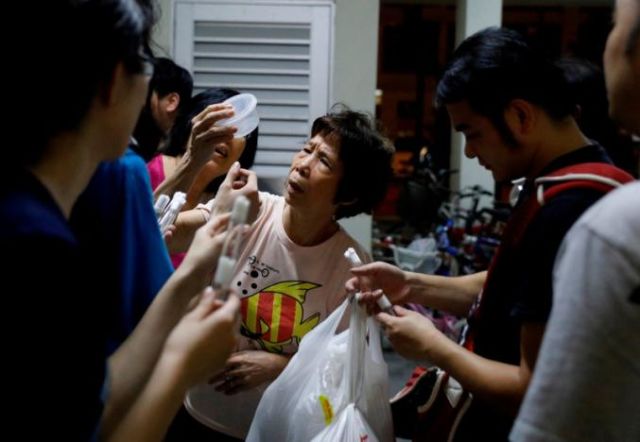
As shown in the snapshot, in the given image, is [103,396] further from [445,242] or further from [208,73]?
[445,242]

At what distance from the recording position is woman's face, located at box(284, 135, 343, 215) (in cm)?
199

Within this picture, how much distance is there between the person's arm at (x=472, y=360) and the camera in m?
1.16

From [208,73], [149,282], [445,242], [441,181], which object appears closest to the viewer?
[149,282]

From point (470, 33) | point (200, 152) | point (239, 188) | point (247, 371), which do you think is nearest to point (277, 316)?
point (247, 371)

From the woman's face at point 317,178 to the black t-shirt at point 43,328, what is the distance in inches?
44.9

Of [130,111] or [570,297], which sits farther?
[130,111]

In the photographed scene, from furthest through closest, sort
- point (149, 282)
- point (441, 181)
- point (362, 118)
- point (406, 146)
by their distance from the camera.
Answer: point (406, 146) < point (441, 181) < point (362, 118) < point (149, 282)

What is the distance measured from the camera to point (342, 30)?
433 cm

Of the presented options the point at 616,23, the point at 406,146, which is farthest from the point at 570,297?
the point at 406,146

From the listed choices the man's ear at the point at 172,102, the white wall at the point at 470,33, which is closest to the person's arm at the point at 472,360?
the man's ear at the point at 172,102

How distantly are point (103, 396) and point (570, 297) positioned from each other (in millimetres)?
617

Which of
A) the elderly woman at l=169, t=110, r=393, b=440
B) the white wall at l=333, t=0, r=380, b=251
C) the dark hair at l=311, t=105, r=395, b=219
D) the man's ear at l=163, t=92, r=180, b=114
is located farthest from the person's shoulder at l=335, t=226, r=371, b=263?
the white wall at l=333, t=0, r=380, b=251

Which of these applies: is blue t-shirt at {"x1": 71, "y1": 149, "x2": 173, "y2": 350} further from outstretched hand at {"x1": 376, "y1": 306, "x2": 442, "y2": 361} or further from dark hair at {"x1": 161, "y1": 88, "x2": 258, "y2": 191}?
dark hair at {"x1": 161, "y1": 88, "x2": 258, "y2": 191}

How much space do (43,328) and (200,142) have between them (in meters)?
1.15
